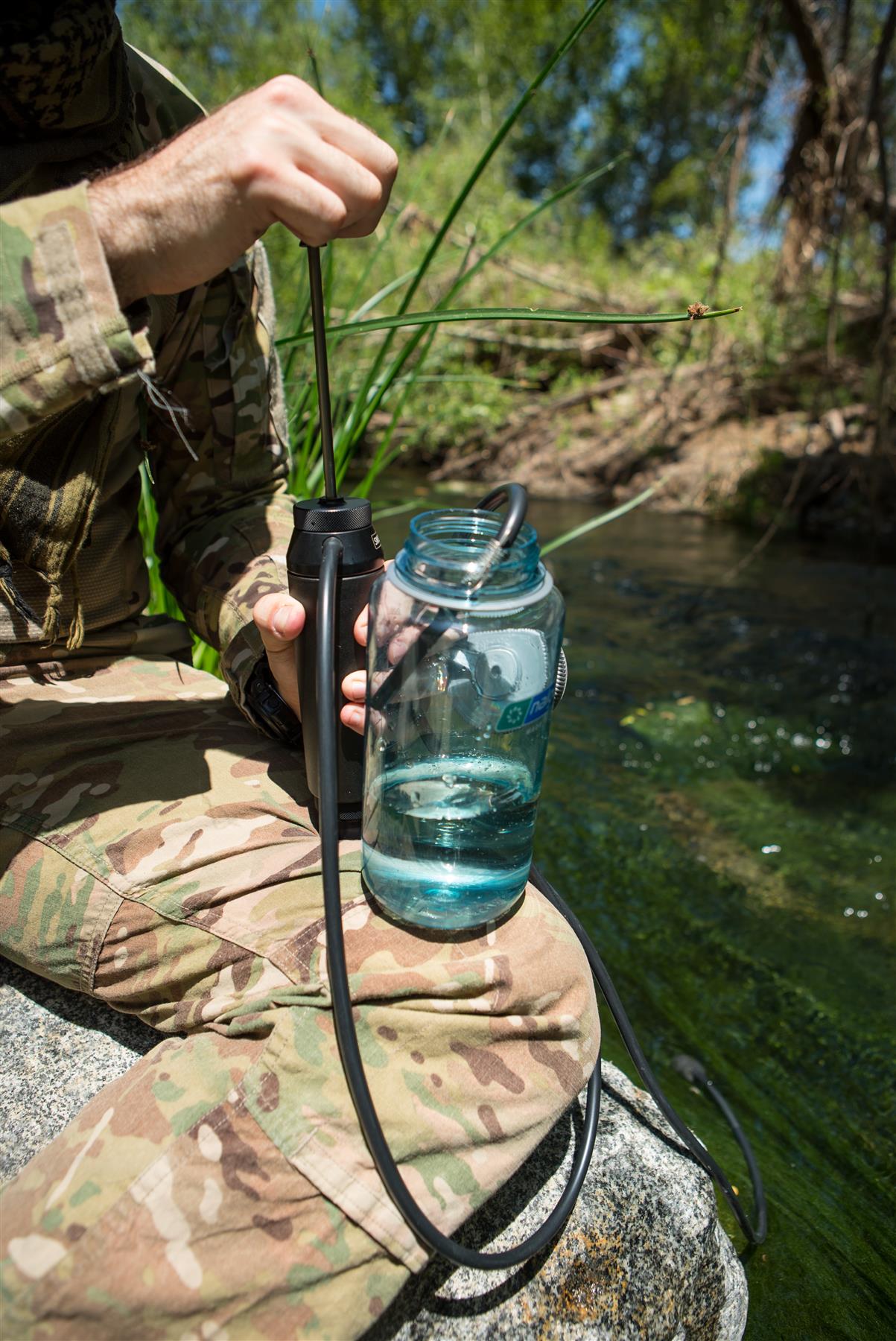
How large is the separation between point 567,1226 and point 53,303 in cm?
128

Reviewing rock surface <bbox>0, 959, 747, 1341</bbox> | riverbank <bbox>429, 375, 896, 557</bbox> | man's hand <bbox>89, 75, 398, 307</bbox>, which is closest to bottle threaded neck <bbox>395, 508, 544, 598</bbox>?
man's hand <bbox>89, 75, 398, 307</bbox>

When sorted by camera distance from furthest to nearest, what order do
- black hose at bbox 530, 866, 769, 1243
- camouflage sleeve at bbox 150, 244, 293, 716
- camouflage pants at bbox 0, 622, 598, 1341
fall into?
camouflage sleeve at bbox 150, 244, 293, 716 → black hose at bbox 530, 866, 769, 1243 → camouflage pants at bbox 0, 622, 598, 1341

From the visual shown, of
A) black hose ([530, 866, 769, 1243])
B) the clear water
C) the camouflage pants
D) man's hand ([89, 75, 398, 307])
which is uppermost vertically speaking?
man's hand ([89, 75, 398, 307])

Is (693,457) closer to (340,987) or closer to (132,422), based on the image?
(132,422)

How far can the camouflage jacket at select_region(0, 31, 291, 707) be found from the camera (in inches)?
37.5

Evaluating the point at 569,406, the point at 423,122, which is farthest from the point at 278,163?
the point at 423,122

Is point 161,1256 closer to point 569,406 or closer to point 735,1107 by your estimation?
point 735,1107

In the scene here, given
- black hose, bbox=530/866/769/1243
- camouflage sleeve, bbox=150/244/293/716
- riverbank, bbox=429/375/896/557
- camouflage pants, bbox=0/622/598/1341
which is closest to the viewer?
camouflage pants, bbox=0/622/598/1341

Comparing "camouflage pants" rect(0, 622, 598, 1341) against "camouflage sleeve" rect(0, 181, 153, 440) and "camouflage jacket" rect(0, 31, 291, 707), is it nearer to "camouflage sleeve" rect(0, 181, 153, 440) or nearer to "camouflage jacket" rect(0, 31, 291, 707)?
"camouflage jacket" rect(0, 31, 291, 707)

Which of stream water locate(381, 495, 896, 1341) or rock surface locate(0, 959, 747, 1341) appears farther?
stream water locate(381, 495, 896, 1341)

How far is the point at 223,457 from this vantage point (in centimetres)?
175

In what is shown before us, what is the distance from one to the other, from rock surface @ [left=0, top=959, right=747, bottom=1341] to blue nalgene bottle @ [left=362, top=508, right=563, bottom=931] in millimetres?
424

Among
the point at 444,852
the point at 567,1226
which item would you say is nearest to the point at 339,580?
the point at 444,852

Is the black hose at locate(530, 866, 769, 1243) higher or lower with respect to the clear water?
lower
